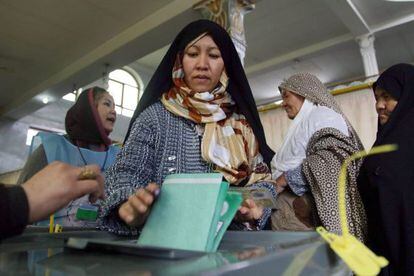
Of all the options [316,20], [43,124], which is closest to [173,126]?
[316,20]

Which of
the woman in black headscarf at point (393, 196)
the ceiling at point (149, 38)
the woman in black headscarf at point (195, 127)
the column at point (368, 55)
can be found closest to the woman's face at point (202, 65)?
the woman in black headscarf at point (195, 127)

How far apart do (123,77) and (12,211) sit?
6.56 metres

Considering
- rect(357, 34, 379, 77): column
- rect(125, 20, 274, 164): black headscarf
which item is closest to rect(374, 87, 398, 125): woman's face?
rect(125, 20, 274, 164): black headscarf

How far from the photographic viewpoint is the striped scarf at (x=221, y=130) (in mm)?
855

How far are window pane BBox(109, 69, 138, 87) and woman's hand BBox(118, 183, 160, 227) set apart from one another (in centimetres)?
629

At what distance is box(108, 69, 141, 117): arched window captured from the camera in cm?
654

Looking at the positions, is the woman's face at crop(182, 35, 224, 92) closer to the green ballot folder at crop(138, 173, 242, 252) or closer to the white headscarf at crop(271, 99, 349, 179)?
the green ballot folder at crop(138, 173, 242, 252)

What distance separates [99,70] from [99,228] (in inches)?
164

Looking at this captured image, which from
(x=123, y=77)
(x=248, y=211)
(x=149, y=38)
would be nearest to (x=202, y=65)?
(x=248, y=211)

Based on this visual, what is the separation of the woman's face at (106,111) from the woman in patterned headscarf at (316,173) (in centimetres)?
102

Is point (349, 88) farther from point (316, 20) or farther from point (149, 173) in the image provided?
point (316, 20)

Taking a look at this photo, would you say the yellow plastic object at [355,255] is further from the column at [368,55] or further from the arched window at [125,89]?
the arched window at [125,89]

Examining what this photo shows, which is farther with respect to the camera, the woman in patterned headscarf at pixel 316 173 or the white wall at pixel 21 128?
the white wall at pixel 21 128

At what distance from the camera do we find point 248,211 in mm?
696
